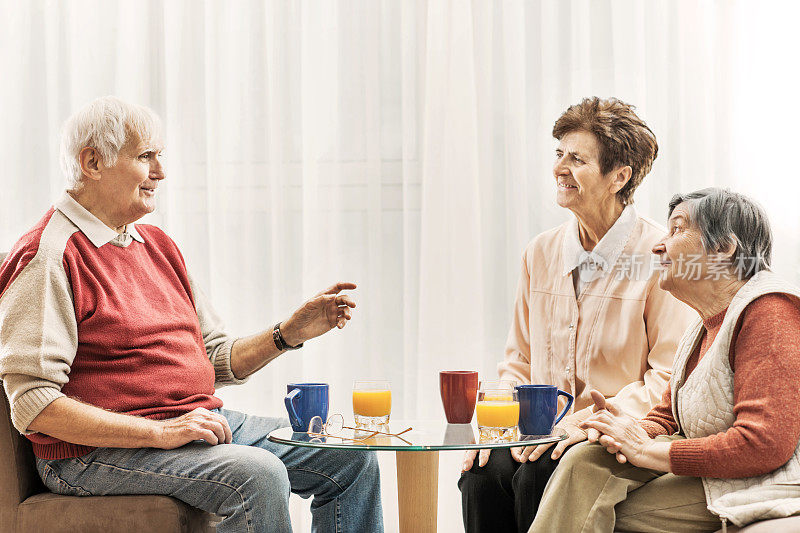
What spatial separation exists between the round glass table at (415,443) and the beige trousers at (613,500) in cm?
9

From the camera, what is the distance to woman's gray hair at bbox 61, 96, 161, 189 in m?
1.90

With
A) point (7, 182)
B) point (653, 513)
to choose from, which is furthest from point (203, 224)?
point (653, 513)

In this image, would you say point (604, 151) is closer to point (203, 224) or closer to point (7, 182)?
point (203, 224)

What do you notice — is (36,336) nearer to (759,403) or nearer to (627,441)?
(627,441)

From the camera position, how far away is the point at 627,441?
1622 mm

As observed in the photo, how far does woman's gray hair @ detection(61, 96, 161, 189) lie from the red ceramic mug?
3.11 feet

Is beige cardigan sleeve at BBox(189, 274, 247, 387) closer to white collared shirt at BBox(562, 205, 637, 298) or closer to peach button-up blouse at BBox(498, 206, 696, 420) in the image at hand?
peach button-up blouse at BBox(498, 206, 696, 420)

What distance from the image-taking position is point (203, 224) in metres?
2.93

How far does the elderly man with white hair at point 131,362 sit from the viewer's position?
1.69m

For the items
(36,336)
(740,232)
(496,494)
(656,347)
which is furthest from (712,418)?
(36,336)

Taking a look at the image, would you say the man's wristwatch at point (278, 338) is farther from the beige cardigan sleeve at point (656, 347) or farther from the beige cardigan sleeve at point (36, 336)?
the beige cardigan sleeve at point (656, 347)

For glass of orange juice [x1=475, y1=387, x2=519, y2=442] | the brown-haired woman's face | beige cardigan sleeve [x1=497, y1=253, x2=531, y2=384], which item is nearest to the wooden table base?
glass of orange juice [x1=475, y1=387, x2=519, y2=442]

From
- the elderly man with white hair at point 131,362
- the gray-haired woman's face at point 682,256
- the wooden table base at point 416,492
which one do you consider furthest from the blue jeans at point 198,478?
the gray-haired woman's face at point 682,256

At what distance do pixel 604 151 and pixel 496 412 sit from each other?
3.04 ft
